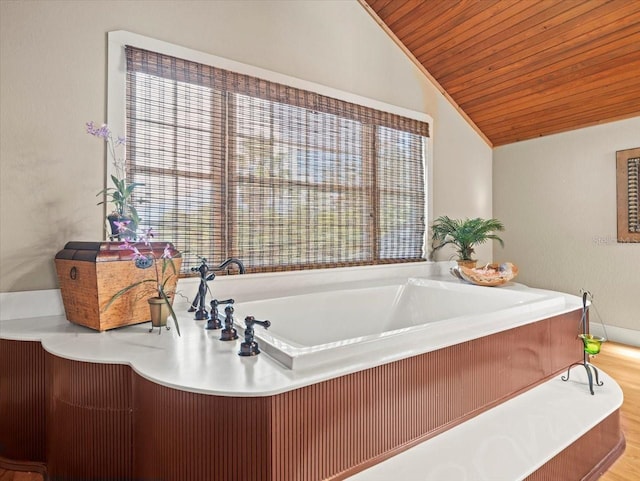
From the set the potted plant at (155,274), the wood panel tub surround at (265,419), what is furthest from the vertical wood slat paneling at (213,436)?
the potted plant at (155,274)

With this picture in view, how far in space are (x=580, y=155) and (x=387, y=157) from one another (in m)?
2.02

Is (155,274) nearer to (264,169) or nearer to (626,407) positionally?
(264,169)

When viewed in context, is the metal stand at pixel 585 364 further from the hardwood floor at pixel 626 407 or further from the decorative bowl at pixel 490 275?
the decorative bowl at pixel 490 275

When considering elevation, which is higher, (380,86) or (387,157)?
(380,86)

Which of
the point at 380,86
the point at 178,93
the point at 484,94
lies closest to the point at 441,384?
the point at 178,93


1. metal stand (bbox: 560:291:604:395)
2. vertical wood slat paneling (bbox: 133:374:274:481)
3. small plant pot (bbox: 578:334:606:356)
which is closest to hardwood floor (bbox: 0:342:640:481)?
metal stand (bbox: 560:291:604:395)

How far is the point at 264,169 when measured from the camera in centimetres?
256

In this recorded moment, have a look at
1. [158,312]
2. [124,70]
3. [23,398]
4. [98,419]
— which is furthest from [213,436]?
[124,70]

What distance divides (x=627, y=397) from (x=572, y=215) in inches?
78.8

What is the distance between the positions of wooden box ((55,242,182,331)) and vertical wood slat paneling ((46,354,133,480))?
312 mm

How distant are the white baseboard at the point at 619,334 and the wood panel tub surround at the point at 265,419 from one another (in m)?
2.56

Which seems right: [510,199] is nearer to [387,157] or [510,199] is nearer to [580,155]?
[580,155]

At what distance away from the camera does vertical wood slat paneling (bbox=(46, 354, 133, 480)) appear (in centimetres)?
123

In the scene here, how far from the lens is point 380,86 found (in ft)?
10.7
